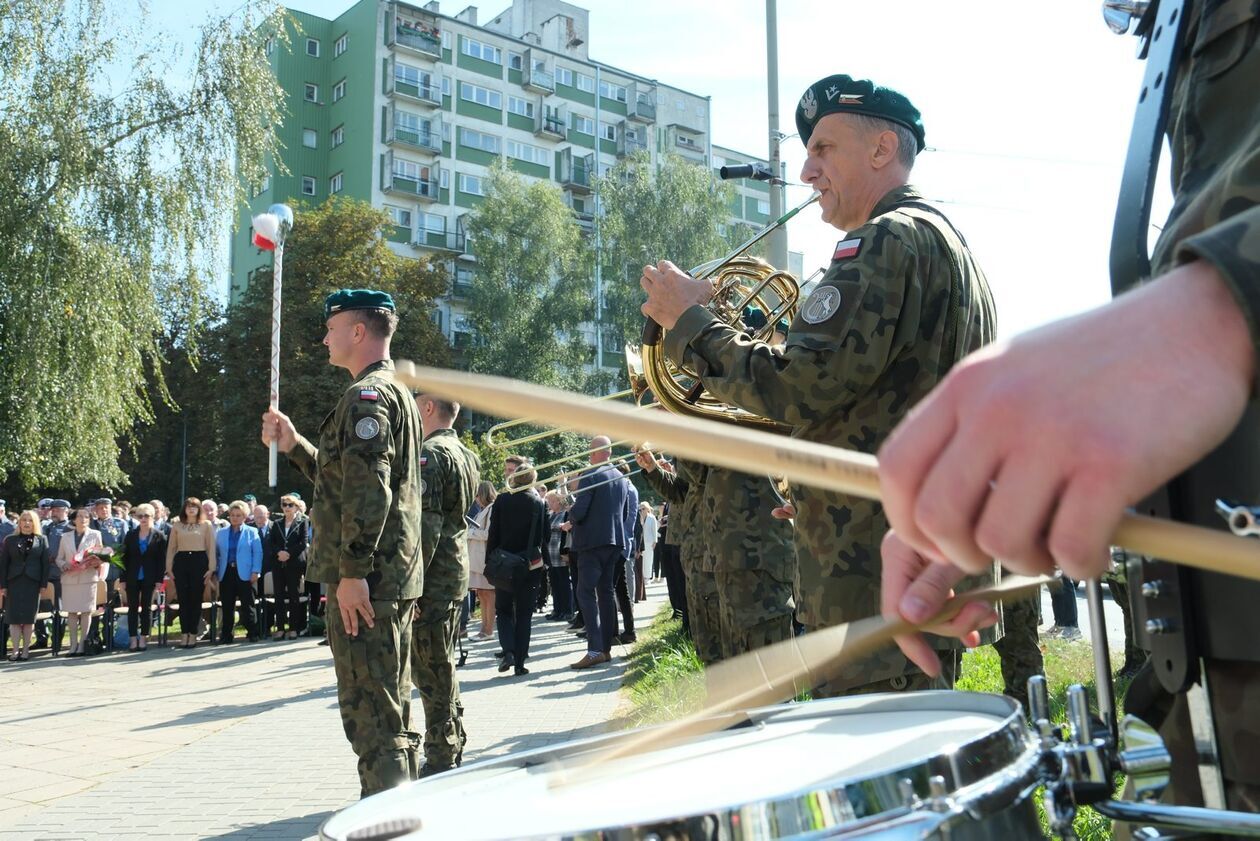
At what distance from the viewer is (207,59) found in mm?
19000

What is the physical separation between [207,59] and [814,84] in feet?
59.7

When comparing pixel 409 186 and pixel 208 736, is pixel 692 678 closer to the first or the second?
pixel 208 736

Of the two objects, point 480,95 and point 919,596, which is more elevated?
point 480,95

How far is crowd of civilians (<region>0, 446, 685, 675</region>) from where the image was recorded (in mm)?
11250

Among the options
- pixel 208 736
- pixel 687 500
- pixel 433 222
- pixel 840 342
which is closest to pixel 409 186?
pixel 433 222

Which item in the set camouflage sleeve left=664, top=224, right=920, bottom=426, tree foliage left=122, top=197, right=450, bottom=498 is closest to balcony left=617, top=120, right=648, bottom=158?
tree foliage left=122, top=197, right=450, bottom=498

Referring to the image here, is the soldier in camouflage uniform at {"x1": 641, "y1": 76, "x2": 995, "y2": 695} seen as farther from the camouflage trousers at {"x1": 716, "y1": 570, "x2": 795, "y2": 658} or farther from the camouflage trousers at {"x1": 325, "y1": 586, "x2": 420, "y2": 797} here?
the camouflage trousers at {"x1": 716, "y1": 570, "x2": 795, "y2": 658}

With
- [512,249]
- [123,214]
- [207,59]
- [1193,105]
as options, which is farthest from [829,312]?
[512,249]

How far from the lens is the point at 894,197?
318cm

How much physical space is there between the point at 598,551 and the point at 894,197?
8.27 m

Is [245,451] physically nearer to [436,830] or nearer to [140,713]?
[140,713]

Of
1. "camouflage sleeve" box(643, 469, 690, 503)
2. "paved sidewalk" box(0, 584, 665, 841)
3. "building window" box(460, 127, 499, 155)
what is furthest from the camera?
"building window" box(460, 127, 499, 155)

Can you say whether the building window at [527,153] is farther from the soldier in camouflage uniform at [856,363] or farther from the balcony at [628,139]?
the soldier in camouflage uniform at [856,363]

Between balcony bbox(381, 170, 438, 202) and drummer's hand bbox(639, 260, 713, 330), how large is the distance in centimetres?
5229
